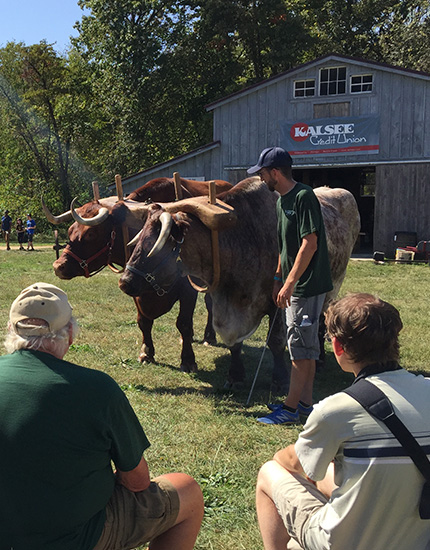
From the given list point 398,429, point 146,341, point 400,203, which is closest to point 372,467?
point 398,429

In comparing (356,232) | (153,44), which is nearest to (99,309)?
(356,232)

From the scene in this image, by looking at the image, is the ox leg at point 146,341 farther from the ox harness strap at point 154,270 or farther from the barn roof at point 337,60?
the barn roof at point 337,60

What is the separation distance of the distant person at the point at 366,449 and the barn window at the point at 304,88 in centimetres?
1852

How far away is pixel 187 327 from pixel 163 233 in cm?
180

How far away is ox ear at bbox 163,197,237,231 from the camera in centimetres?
518

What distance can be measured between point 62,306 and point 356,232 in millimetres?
5988

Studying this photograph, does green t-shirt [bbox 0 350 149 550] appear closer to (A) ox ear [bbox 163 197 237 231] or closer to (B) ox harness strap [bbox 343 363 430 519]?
(B) ox harness strap [bbox 343 363 430 519]

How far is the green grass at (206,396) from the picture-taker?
3529 mm

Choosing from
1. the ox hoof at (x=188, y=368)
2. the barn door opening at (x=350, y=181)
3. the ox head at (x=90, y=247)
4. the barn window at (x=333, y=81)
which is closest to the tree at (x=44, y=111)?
the barn door opening at (x=350, y=181)

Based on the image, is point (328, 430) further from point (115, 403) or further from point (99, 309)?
point (99, 309)

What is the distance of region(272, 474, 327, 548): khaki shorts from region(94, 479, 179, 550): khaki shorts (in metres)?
A: 0.48

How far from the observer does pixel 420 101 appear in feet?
58.7

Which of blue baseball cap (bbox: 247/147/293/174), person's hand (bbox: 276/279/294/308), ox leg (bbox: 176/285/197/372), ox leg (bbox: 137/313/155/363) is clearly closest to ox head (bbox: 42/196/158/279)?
ox leg (bbox: 137/313/155/363)

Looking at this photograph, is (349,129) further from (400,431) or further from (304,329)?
(400,431)
